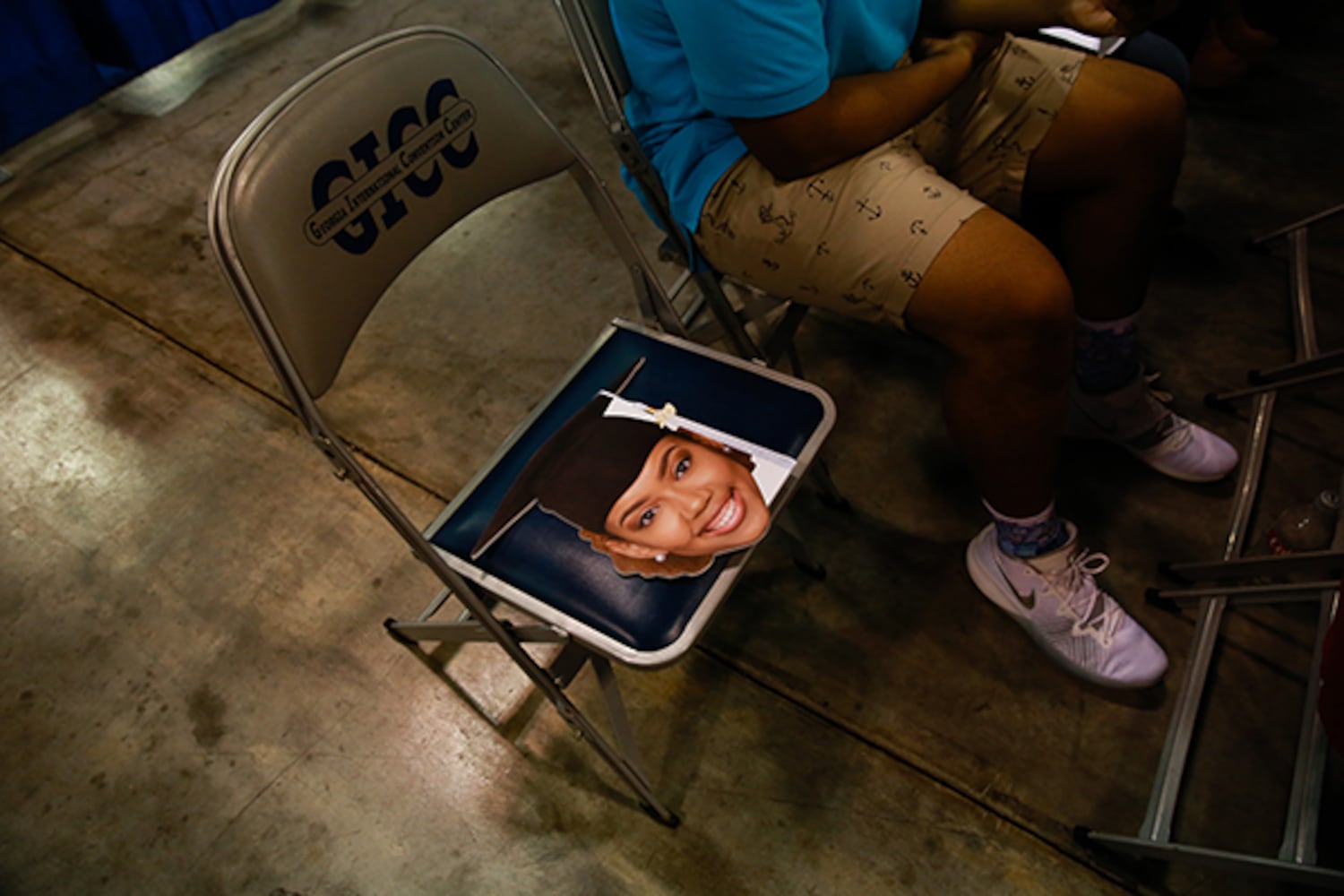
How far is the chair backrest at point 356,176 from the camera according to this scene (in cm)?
95

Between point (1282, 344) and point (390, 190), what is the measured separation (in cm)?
193

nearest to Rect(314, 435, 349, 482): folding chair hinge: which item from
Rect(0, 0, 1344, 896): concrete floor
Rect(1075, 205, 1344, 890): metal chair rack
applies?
Rect(0, 0, 1344, 896): concrete floor

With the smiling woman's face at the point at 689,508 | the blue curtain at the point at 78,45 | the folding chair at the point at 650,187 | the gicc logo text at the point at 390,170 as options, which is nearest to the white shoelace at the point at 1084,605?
the folding chair at the point at 650,187

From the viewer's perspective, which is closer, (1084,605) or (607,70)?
(607,70)

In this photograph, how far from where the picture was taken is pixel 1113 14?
4.17 feet

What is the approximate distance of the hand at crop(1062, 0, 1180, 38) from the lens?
4.05 ft

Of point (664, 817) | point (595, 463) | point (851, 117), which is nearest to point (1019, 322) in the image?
point (851, 117)

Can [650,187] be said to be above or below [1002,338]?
above

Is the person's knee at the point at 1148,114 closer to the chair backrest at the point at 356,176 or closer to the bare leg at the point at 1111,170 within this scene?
the bare leg at the point at 1111,170

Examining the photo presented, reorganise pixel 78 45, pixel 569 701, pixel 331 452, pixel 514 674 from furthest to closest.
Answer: pixel 78 45, pixel 514 674, pixel 569 701, pixel 331 452

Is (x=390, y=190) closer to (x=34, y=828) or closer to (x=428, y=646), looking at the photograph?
(x=428, y=646)

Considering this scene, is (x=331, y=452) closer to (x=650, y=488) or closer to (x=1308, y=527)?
(x=650, y=488)

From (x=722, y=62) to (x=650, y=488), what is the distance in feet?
1.80

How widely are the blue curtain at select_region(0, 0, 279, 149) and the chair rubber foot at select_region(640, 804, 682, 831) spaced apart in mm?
3081
